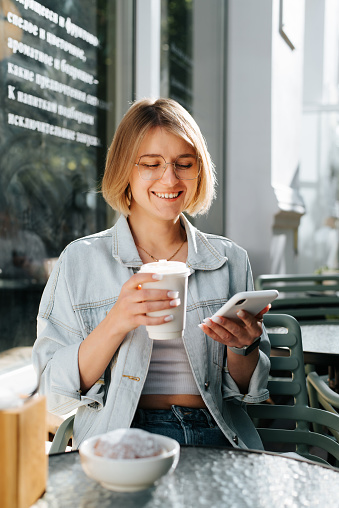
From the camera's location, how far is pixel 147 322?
4.42 ft

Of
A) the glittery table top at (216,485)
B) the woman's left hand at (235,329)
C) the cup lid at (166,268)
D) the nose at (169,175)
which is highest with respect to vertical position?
the nose at (169,175)

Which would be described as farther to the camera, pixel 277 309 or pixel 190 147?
pixel 277 309

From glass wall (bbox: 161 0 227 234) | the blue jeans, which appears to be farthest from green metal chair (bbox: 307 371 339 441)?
glass wall (bbox: 161 0 227 234)

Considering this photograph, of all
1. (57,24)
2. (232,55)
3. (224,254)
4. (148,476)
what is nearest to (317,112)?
(232,55)

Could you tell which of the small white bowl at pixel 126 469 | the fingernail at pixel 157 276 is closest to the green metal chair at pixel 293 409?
the fingernail at pixel 157 276

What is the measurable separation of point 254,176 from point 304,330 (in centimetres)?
246

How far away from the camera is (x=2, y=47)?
2.40 meters

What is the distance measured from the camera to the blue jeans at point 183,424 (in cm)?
153

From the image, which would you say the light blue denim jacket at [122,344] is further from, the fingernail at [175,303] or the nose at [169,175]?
the fingernail at [175,303]

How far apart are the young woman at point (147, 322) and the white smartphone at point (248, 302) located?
0.03 m

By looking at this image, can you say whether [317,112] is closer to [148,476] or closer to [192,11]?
[192,11]

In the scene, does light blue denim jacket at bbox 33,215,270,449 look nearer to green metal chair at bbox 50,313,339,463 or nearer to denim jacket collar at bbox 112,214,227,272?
denim jacket collar at bbox 112,214,227,272

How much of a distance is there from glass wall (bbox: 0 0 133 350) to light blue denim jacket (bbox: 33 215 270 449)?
33.9 inches

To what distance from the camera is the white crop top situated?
166 cm
